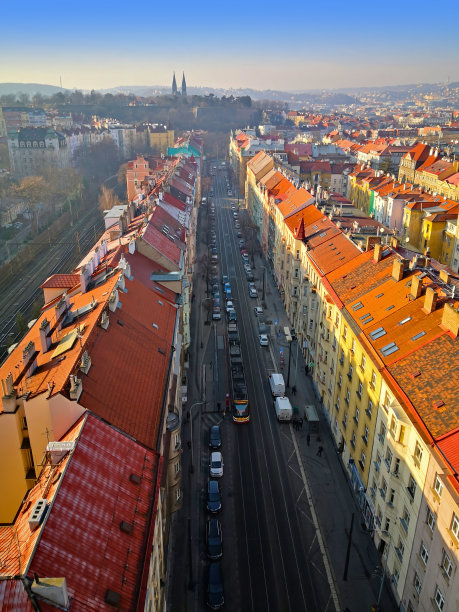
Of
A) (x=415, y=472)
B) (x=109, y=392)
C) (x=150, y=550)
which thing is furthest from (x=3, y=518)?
(x=415, y=472)

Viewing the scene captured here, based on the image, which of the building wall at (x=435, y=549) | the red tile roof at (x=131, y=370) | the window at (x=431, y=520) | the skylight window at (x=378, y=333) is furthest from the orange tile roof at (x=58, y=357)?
the window at (x=431, y=520)

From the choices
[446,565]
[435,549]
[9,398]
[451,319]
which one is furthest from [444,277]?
[9,398]

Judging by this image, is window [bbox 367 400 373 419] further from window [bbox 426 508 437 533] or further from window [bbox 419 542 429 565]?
window [bbox 419 542 429 565]

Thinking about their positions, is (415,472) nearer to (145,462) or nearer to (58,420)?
(145,462)

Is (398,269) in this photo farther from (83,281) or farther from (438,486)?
(83,281)

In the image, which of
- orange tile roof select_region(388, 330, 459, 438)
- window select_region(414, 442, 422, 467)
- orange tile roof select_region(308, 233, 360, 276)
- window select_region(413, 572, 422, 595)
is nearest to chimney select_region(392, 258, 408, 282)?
orange tile roof select_region(388, 330, 459, 438)

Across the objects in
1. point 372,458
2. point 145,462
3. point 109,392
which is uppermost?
point 109,392
